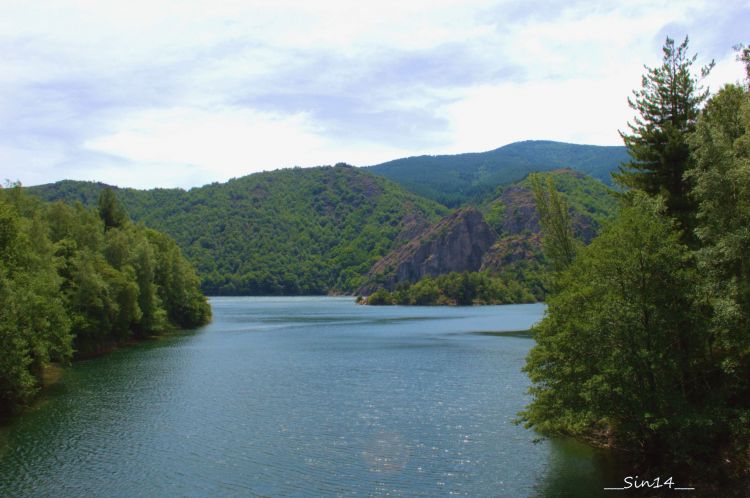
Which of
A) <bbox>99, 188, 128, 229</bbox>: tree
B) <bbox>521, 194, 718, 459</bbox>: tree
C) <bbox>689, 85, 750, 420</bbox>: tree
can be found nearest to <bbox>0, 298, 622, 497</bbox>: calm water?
<bbox>521, 194, 718, 459</bbox>: tree

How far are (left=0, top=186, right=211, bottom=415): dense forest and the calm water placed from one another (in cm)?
397

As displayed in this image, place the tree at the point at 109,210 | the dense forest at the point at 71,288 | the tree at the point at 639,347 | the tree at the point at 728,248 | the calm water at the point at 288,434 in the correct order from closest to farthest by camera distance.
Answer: the tree at the point at 728,248 < the tree at the point at 639,347 < the calm water at the point at 288,434 < the dense forest at the point at 71,288 < the tree at the point at 109,210

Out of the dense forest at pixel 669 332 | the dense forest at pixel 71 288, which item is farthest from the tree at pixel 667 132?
the dense forest at pixel 71 288

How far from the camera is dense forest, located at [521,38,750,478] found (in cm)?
2183

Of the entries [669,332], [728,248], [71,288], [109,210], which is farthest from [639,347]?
[109,210]

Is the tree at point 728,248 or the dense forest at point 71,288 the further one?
the dense forest at point 71,288

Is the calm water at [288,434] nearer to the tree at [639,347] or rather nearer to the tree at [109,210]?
the tree at [639,347]

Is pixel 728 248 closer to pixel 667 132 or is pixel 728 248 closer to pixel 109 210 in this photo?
pixel 667 132

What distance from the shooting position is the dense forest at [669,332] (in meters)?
21.8

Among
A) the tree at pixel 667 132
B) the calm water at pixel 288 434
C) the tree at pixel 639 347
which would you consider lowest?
the calm water at pixel 288 434

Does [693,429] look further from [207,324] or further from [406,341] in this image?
[207,324]

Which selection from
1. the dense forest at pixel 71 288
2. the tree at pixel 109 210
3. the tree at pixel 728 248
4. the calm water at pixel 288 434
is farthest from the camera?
the tree at pixel 109 210

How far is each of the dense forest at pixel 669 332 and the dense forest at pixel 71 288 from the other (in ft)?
107

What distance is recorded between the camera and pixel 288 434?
113 ft
